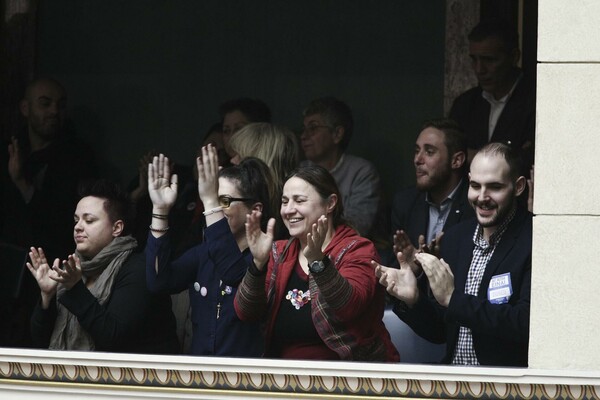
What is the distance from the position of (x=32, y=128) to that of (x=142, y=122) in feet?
3.50

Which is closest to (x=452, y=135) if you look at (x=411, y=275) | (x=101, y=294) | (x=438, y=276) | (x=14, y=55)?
(x=411, y=275)

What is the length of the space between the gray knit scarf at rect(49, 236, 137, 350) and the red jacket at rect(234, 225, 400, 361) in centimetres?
66

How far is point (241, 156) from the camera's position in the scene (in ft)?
22.4

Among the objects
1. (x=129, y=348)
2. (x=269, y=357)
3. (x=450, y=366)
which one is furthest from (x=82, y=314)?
(x=450, y=366)

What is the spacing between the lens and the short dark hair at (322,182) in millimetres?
6148

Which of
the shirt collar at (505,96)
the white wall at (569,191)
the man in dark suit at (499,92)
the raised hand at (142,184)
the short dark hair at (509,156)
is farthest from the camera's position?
the raised hand at (142,184)

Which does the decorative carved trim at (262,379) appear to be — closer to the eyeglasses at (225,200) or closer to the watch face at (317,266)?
the watch face at (317,266)

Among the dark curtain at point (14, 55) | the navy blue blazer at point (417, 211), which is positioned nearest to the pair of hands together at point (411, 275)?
the navy blue blazer at point (417, 211)

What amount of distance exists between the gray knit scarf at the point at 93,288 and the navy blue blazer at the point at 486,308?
123 centimetres

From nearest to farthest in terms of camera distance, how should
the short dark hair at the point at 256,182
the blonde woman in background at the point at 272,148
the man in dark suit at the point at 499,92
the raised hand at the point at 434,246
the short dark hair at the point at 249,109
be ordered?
the raised hand at the point at 434,246 < the short dark hair at the point at 256,182 < the blonde woman in background at the point at 272,148 < the man in dark suit at the point at 499,92 < the short dark hair at the point at 249,109

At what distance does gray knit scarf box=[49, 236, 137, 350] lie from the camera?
21.1ft

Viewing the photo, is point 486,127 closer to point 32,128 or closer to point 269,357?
point 269,357

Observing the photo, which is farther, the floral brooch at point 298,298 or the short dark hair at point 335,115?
the short dark hair at point 335,115

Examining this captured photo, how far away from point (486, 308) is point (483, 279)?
209 millimetres
